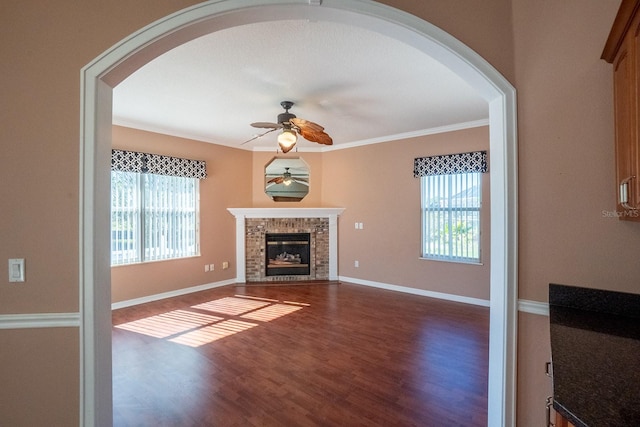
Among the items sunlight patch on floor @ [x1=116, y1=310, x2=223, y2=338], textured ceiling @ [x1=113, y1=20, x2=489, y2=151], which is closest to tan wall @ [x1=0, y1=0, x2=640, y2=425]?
textured ceiling @ [x1=113, y1=20, x2=489, y2=151]

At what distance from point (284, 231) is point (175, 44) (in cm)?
433

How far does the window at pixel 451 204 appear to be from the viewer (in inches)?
163

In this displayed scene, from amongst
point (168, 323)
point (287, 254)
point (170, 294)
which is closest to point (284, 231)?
point (287, 254)

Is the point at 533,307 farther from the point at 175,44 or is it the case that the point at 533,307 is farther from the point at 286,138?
the point at 286,138

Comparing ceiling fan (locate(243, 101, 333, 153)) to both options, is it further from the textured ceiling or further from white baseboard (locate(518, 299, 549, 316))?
white baseboard (locate(518, 299, 549, 316))

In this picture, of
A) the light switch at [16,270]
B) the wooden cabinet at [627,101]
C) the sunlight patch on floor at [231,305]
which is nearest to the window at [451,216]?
the sunlight patch on floor at [231,305]

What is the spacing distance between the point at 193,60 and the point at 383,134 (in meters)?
3.29

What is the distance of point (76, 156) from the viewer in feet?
4.22

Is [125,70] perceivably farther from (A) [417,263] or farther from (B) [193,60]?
(A) [417,263]

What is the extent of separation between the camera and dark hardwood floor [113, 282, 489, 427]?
1.90 metres

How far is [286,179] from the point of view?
5.68 metres

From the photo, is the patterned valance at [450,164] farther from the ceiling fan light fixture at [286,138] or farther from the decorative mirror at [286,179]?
the ceiling fan light fixture at [286,138]

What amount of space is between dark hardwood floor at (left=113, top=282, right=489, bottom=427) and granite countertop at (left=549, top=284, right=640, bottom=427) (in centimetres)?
107

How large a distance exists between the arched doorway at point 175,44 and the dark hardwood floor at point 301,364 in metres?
0.68
